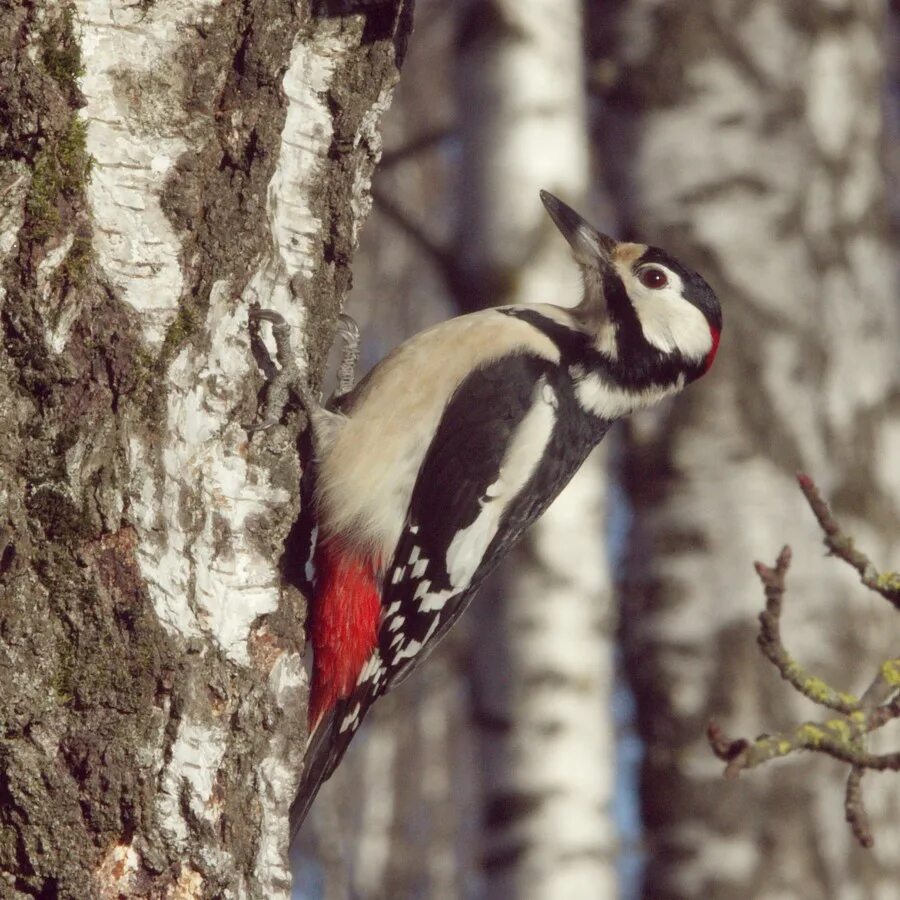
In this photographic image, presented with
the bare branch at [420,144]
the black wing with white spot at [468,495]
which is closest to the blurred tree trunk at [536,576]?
the bare branch at [420,144]

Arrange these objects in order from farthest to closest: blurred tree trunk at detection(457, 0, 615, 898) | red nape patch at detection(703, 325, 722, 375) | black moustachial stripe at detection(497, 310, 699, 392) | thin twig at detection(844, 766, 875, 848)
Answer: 1. blurred tree trunk at detection(457, 0, 615, 898)
2. red nape patch at detection(703, 325, 722, 375)
3. black moustachial stripe at detection(497, 310, 699, 392)
4. thin twig at detection(844, 766, 875, 848)

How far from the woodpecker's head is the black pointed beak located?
0.03m

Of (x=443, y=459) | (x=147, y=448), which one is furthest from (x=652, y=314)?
(x=147, y=448)

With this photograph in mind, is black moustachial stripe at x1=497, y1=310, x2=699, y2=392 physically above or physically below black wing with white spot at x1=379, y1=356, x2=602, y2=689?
above

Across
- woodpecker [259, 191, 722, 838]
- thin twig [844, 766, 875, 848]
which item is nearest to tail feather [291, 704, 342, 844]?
woodpecker [259, 191, 722, 838]

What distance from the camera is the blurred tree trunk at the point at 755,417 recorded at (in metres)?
Result: 3.64

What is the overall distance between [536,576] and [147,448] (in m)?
2.32

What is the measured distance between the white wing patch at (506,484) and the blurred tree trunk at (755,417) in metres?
0.85

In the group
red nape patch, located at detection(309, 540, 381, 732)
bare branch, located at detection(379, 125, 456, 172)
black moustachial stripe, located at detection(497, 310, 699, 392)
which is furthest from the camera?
bare branch, located at detection(379, 125, 456, 172)

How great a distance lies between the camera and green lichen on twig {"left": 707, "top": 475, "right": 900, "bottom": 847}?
2.44 meters

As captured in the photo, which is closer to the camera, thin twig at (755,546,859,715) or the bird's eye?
thin twig at (755,546,859,715)

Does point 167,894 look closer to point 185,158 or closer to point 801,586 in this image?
point 185,158

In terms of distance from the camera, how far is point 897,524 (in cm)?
379

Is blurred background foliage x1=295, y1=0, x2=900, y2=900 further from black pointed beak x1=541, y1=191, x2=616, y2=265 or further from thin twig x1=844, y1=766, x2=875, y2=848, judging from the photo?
thin twig x1=844, y1=766, x2=875, y2=848
